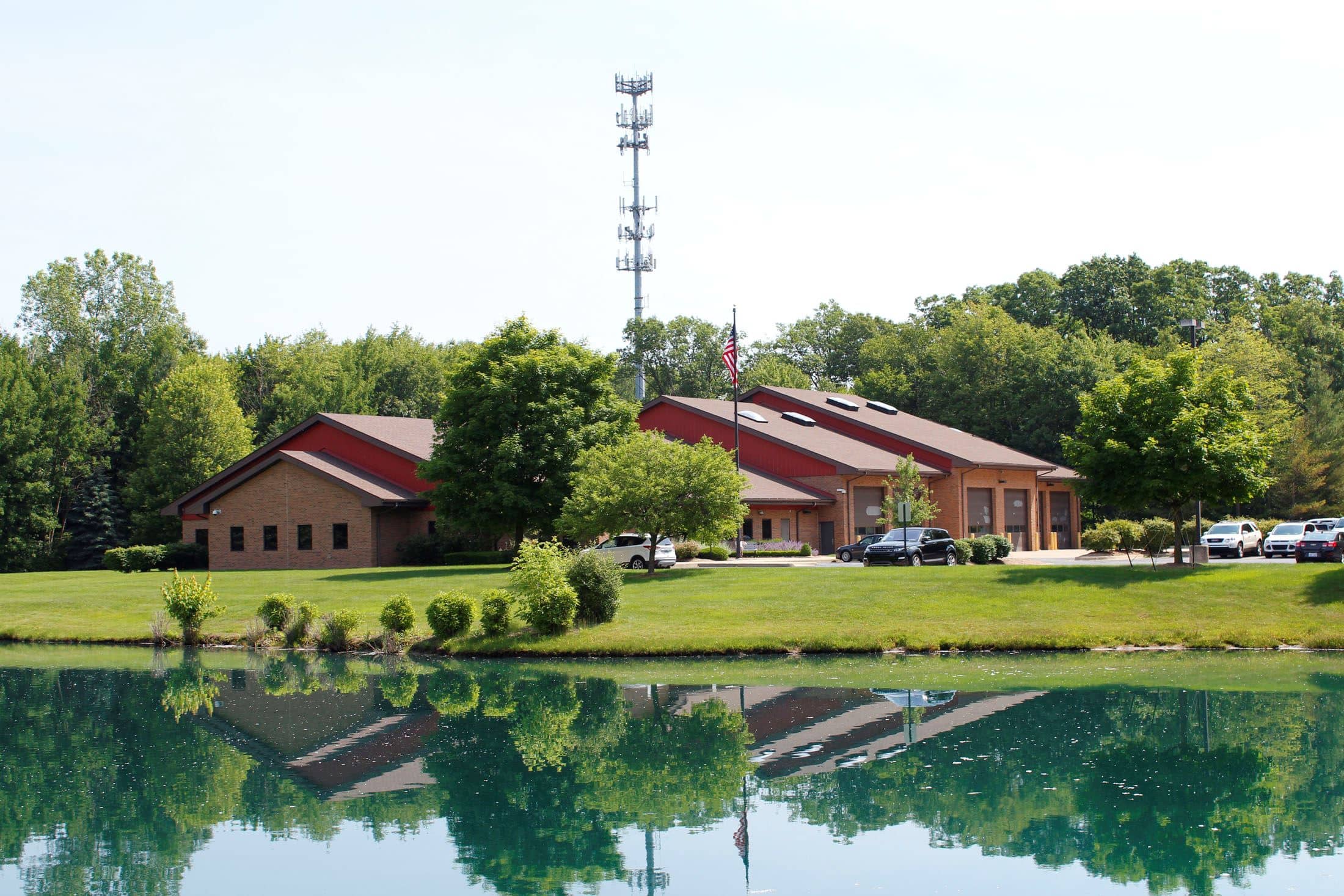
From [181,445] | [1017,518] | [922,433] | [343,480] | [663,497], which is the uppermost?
[181,445]

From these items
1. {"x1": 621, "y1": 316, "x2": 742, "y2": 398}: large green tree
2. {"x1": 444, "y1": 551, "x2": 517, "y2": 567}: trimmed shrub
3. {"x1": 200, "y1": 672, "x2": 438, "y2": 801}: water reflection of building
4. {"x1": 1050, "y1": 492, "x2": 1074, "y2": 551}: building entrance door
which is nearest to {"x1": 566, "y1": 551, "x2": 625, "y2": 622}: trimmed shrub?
{"x1": 200, "y1": 672, "x2": 438, "y2": 801}: water reflection of building

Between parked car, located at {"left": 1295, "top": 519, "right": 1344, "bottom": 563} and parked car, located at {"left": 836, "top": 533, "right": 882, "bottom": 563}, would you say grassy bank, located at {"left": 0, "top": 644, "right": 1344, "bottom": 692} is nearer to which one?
parked car, located at {"left": 1295, "top": 519, "right": 1344, "bottom": 563}

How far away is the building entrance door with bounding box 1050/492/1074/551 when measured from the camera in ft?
228

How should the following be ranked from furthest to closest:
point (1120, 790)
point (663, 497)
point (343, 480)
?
point (343, 480)
point (663, 497)
point (1120, 790)

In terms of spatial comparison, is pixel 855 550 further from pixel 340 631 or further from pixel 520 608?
pixel 340 631

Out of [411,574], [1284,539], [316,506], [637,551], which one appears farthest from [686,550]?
[1284,539]

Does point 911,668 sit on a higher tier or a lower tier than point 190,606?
lower

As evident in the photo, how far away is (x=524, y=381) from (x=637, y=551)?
8.33 meters

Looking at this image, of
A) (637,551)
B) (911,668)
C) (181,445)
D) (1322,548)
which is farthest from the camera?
(181,445)

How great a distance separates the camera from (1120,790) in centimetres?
1653

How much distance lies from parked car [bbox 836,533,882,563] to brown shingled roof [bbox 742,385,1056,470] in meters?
11.2

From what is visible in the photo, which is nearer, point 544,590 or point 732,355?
point 544,590

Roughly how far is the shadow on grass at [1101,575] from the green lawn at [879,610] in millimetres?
100

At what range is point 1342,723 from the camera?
20.9 m
